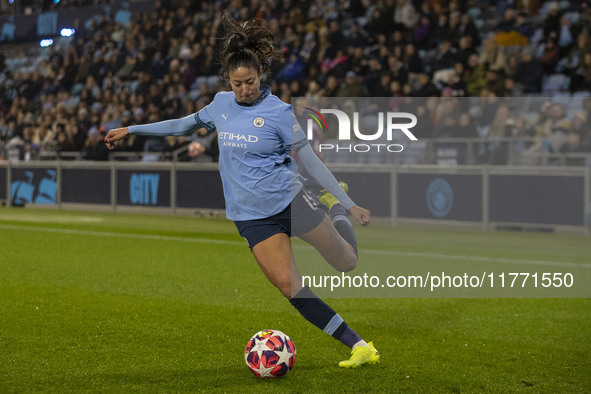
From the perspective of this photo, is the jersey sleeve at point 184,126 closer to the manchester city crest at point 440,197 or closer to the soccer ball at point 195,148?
the manchester city crest at point 440,197

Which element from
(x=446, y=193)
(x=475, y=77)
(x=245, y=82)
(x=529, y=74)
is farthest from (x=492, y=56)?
(x=245, y=82)

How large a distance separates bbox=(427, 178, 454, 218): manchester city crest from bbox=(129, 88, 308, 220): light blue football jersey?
8.63 m

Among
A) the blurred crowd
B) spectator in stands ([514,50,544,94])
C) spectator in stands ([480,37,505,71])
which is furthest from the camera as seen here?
spectator in stands ([480,37,505,71])

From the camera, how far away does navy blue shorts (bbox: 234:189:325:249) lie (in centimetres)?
496

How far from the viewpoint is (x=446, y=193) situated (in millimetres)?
13352

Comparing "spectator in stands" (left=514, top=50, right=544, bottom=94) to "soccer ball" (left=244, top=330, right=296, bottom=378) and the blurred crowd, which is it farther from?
"soccer ball" (left=244, top=330, right=296, bottom=378)

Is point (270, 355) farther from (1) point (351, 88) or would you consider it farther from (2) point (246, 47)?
(1) point (351, 88)

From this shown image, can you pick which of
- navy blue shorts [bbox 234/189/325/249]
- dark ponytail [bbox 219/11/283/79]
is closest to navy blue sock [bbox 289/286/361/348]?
navy blue shorts [bbox 234/189/325/249]

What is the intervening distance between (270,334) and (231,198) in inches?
35.7

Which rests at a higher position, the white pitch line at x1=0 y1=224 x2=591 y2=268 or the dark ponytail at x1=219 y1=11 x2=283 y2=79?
the dark ponytail at x1=219 y1=11 x2=283 y2=79

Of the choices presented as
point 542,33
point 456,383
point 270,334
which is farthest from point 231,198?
point 542,33

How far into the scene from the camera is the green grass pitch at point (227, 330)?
4988mm

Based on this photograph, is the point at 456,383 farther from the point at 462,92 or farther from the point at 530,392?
the point at 462,92

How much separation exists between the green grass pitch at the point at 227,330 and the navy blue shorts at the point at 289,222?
89 cm
